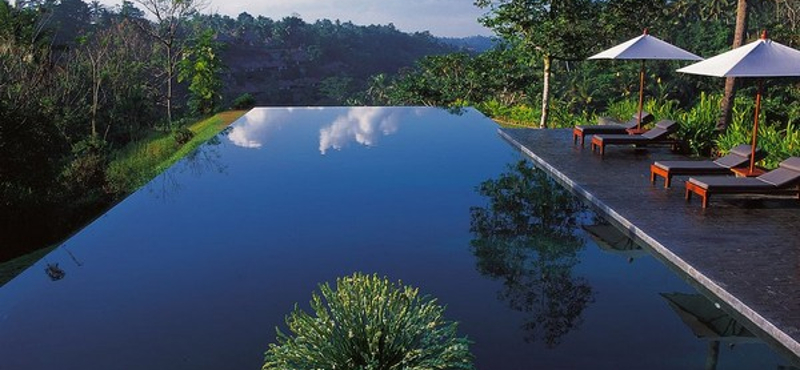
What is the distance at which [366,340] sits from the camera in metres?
3.74

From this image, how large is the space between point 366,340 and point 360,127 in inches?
495

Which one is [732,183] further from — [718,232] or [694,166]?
[718,232]

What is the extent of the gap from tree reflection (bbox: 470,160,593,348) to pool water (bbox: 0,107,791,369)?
2 cm

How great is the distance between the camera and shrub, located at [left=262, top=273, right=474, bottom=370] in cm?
367

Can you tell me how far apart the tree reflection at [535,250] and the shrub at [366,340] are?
1.16 meters

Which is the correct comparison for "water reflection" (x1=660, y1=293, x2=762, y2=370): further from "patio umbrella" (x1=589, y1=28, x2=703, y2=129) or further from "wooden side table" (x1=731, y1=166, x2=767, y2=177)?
"patio umbrella" (x1=589, y1=28, x2=703, y2=129)

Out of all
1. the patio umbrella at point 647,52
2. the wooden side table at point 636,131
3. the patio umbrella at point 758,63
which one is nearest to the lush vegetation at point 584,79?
the wooden side table at point 636,131

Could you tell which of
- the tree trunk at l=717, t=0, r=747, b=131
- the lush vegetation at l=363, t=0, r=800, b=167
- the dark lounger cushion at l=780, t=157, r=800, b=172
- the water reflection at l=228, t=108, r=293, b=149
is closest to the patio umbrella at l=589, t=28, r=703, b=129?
the tree trunk at l=717, t=0, r=747, b=131

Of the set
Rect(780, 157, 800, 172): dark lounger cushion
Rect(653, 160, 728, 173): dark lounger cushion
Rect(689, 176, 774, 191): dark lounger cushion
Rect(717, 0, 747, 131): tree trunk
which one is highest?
Rect(717, 0, 747, 131): tree trunk

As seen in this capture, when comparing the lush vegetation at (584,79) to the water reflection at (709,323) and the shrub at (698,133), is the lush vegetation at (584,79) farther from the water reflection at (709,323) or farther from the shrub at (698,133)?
the water reflection at (709,323)

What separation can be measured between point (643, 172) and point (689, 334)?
5.57 m

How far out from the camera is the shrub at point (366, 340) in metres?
3.67

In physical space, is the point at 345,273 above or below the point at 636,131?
below

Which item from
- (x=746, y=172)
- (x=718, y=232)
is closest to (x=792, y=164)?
(x=746, y=172)
